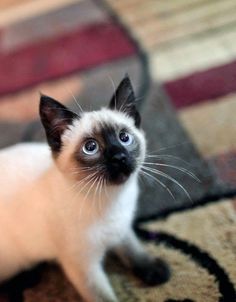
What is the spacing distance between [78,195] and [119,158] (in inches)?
6.2

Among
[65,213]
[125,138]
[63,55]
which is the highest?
[63,55]

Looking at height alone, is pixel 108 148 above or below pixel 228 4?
below

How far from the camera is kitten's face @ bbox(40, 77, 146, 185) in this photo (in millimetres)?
909

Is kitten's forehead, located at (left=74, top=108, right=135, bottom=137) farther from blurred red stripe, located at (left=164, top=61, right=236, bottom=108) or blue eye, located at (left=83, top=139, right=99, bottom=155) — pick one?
blurred red stripe, located at (left=164, top=61, right=236, bottom=108)

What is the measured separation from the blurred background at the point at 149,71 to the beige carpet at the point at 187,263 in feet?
0.19

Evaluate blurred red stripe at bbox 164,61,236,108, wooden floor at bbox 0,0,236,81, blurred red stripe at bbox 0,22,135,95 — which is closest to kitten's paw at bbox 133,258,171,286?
blurred red stripe at bbox 164,61,236,108

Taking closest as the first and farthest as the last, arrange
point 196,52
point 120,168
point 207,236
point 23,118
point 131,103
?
1. point 120,168
2. point 131,103
3. point 207,236
4. point 23,118
5. point 196,52

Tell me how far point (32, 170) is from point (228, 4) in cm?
129

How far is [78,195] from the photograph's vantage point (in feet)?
3.25

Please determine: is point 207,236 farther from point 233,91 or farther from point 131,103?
point 233,91

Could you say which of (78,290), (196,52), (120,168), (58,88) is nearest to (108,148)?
(120,168)

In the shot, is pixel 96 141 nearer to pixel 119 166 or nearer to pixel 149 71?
pixel 119 166

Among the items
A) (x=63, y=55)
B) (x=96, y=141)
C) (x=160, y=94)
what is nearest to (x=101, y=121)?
(x=96, y=141)

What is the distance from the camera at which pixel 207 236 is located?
1.15 meters
